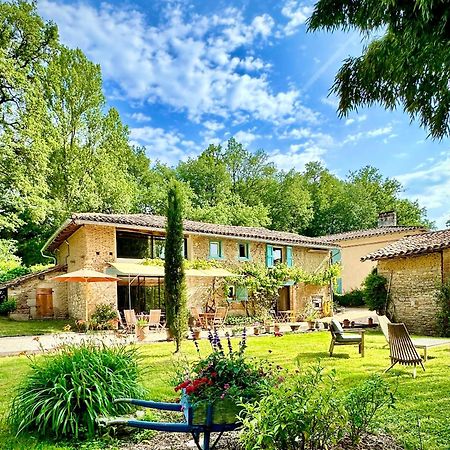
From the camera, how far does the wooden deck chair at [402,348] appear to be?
28.9ft

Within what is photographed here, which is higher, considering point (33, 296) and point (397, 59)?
point (397, 59)

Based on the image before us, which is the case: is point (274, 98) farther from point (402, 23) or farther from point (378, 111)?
point (402, 23)

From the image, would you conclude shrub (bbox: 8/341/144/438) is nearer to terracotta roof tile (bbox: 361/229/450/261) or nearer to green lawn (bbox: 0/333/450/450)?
green lawn (bbox: 0/333/450/450)

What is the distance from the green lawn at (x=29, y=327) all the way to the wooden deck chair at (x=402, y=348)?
1472 centimetres

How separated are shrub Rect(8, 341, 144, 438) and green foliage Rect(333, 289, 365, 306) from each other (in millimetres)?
30950

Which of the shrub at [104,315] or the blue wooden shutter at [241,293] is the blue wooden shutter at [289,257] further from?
the shrub at [104,315]

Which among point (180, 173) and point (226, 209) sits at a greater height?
point (180, 173)

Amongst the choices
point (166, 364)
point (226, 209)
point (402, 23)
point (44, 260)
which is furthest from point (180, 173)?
point (402, 23)

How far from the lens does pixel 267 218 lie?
45.5 meters

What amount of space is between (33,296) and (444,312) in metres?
21.9

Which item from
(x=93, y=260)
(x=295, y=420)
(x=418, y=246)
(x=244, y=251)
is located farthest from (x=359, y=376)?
(x=244, y=251)

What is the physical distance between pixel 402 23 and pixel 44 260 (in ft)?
108

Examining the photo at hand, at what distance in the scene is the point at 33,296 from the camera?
24625 millimetres

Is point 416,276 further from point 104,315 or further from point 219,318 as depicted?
point 104,315
